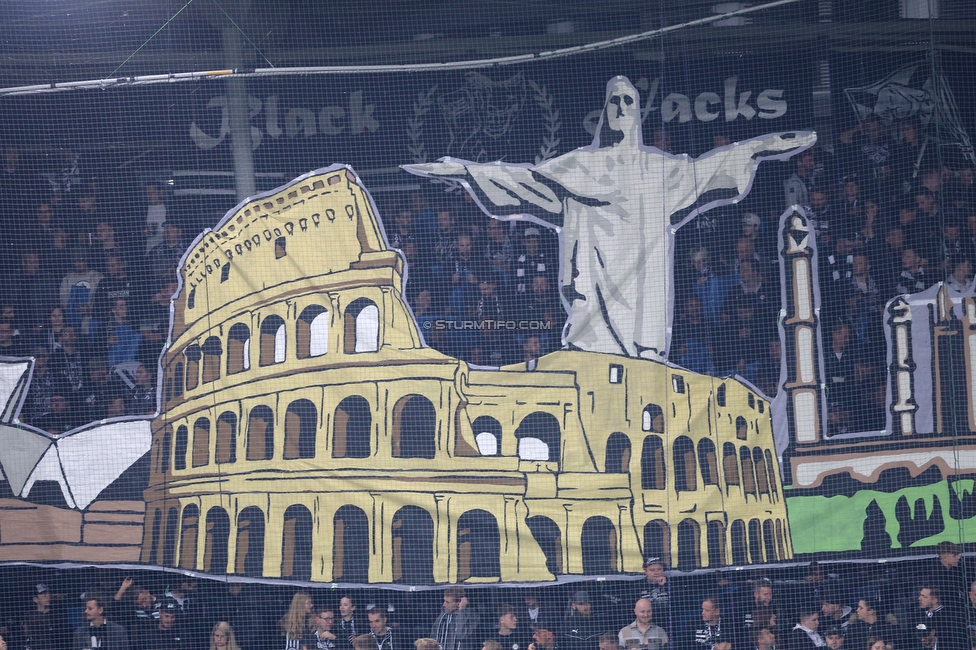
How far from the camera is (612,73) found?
380 cm

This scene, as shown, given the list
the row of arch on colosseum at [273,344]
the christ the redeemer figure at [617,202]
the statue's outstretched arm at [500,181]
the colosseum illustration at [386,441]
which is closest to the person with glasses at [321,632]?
the colosseum illustration at [386,441]

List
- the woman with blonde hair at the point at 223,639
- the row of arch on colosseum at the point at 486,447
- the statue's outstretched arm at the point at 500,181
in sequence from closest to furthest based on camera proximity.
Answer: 1. the woman with blonde hair at the point at 223,639
2. the row of arch on colosseum at the point at 486,447
3. the statue's outstretched arm at the point at 500,181

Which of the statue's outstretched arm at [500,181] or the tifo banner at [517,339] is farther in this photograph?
the statue's outstretched arm at [500,181]

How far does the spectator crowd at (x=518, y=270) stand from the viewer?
12.0 ft

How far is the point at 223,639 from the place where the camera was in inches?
139

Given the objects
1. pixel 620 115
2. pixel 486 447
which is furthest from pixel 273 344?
pixel 620 115

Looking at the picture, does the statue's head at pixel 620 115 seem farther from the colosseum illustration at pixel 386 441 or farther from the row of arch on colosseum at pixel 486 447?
the row of arch on colosseum at pixel 486 447

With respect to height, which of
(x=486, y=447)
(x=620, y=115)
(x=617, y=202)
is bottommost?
(x=486, y=447)

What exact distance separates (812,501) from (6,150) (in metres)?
3.86

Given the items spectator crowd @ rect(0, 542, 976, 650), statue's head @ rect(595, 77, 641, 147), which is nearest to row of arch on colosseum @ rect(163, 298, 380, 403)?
spectator crowd @ rect(0, 542, 976, 650)

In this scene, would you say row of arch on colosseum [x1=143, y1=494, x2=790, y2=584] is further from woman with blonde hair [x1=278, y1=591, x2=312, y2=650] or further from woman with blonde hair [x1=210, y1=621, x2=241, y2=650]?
woman with blonde hair [x1=210, y1=621, x2=241, y2=650]

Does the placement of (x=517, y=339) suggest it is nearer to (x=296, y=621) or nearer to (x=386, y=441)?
(x=386, y=441)

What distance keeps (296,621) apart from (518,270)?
1.78m

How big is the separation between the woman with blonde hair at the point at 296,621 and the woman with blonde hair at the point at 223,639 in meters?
0.20
